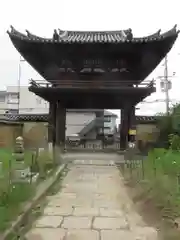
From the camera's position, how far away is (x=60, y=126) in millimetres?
19891

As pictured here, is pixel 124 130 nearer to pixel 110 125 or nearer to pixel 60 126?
pixel 60 126

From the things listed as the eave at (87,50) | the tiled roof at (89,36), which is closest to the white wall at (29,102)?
the tiled roof at (89,36)

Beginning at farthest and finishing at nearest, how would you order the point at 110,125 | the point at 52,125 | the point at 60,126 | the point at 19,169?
the point at 110,125 → the point at 60,126 → the point at 52,125 → the point at 19,169

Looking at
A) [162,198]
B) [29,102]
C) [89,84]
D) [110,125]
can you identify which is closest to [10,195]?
[162,198]

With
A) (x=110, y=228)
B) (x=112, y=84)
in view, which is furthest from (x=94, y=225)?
(x=112, y=84)

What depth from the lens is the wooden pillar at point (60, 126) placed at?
1961cm

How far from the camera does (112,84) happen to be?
18875mm

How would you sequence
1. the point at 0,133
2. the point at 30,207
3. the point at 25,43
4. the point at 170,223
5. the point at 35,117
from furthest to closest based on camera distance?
the point at 35,117
the point at 25,43
the point at 0,133
the point at 30,207
the point at 170,223

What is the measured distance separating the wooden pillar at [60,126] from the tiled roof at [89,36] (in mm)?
4007

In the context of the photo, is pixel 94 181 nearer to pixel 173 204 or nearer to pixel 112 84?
pixel 173 204

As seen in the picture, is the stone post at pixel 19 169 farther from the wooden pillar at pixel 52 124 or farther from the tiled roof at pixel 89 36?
the tiled roof at pixel 89 36

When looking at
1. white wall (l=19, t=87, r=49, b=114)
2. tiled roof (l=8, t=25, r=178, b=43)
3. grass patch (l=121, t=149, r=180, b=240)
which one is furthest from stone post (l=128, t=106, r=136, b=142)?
white wall (l=19, t=87, r=49, b=114)

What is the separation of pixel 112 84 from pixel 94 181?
9157 millimetres

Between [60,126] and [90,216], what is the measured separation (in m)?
13.9
